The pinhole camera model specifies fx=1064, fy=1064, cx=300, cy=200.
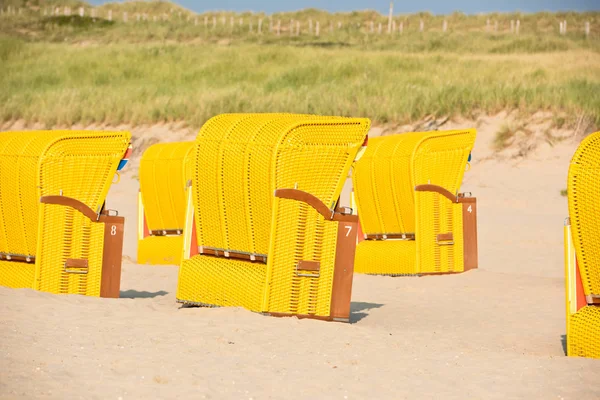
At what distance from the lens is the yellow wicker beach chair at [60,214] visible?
9656 millimetres

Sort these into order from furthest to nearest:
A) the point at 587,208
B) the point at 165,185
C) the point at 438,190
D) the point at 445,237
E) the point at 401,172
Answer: the point at 165,185, the point at 445,237, the point at 438,190, the point at 401,172, the point at 587,208

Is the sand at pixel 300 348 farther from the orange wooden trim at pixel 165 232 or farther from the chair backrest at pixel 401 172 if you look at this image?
the orange wooden trim at pixel 165 232

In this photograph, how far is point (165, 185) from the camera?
1419 centimetres

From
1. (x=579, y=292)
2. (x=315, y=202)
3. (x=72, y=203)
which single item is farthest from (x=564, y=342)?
(x=72, y=203)

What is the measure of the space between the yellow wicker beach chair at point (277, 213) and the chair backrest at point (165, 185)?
15.0ft

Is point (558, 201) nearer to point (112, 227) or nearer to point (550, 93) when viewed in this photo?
point (550, 93)

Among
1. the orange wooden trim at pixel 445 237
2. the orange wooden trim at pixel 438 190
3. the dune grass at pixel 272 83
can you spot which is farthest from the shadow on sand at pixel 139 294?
the dune grass at pixel 272 83

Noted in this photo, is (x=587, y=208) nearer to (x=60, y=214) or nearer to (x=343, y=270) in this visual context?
(x=343, y=270)

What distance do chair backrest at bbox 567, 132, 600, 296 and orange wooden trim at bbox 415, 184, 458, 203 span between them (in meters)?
4.87

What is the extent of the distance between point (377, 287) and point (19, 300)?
16.0ft

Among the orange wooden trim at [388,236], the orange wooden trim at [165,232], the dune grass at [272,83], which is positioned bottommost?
the orange wooden trim at [165,232]

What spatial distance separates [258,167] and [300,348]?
6.09 feet

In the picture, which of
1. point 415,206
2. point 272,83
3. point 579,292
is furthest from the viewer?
point 272,83

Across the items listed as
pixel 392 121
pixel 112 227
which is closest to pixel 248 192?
pixel 112 227
